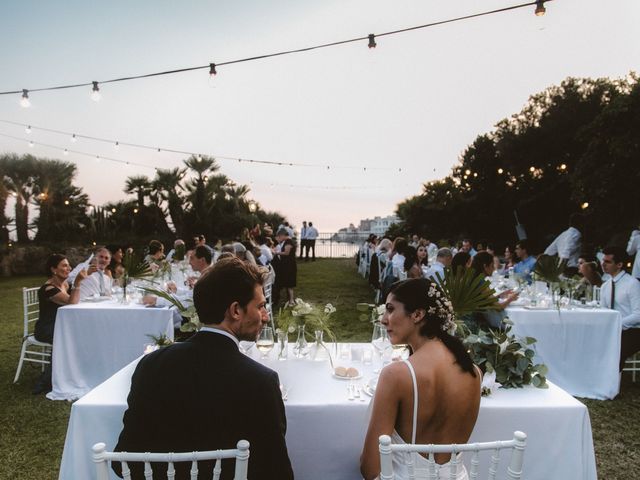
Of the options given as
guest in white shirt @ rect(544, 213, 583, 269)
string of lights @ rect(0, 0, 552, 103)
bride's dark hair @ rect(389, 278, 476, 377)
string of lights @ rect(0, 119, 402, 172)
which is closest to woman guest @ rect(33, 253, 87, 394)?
string of lights @ rect(0, 0, 552, 103)

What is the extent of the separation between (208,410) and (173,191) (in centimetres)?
1946

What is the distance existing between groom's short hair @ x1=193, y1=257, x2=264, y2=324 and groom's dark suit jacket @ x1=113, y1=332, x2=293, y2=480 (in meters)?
0.13

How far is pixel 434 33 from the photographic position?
13.9 ft

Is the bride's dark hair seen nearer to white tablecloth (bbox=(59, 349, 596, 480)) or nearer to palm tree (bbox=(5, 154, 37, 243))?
white tablecloth (bbox=(59, 349, 596, 480))

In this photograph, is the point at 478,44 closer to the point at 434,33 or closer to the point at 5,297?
the point at 434,33

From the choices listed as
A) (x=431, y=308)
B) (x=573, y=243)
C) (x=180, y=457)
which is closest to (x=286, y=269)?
(x=573, y=243)

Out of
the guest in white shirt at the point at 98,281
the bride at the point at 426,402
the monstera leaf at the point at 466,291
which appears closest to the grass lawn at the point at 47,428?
the guest in white shirt at the point at 98,281

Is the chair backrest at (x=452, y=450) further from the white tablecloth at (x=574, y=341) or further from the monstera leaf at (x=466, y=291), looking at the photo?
the white tablecloth at (x=574, y=341)

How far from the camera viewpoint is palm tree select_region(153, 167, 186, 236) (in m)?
19.1

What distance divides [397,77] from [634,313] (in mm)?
4596

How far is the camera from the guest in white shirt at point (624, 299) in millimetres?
4035

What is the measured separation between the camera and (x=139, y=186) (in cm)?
1950

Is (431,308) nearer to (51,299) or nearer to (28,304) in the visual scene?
(51,299)

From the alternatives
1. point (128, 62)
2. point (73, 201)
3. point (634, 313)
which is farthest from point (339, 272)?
point (73, 201)
